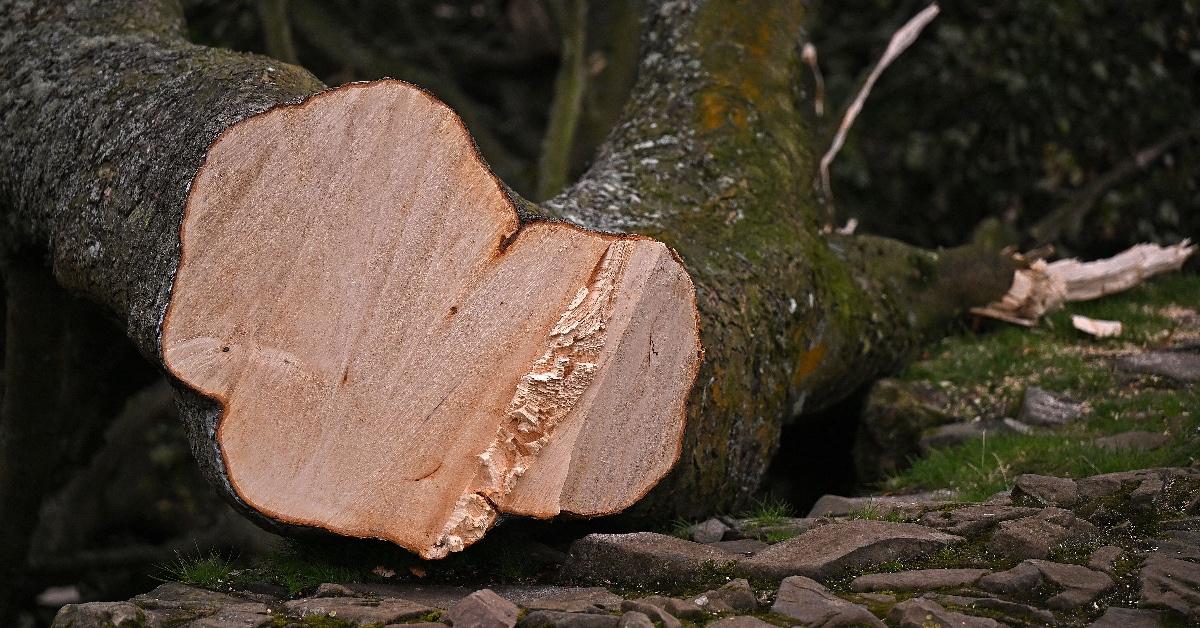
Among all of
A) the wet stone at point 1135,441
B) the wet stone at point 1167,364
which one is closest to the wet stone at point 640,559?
the wet stone at point 1135,441

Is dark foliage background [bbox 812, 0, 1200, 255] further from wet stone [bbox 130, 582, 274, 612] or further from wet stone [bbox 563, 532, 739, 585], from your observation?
wet stone [bbox 130, 582, 274, 612]

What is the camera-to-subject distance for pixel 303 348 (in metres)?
3.01

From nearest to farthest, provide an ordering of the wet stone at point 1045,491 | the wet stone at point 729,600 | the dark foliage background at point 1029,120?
1. the wet stone at point 729,600
2. the wet stone at point 1045,491
3. the dark foliage background at point 1029,120

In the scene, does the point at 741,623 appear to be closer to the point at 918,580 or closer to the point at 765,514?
the point at 918,580

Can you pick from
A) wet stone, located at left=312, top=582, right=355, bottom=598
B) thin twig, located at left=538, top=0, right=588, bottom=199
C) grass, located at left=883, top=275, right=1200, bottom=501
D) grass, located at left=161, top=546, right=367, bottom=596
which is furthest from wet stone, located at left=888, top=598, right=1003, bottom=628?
thin twig, located at left=538, top=0, right=588, bottom=199

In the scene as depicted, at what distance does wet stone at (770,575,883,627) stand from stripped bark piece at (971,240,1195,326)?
3077 millimetres

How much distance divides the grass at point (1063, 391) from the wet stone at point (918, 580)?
858mm

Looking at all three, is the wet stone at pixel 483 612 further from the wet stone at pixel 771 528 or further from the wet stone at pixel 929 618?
the wet stone at pixel 771 528

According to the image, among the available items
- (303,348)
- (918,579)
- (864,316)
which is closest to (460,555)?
(303,348)

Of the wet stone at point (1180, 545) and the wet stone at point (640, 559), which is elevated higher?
the wet stone at point (1180, 545)

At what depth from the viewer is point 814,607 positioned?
2.61m

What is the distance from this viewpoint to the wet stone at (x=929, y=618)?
97.5 inches

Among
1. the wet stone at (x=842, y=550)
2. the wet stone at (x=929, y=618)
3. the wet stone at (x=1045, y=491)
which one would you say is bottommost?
the wet stone at (x=929, y=618)

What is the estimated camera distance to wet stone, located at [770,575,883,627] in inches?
98.3
